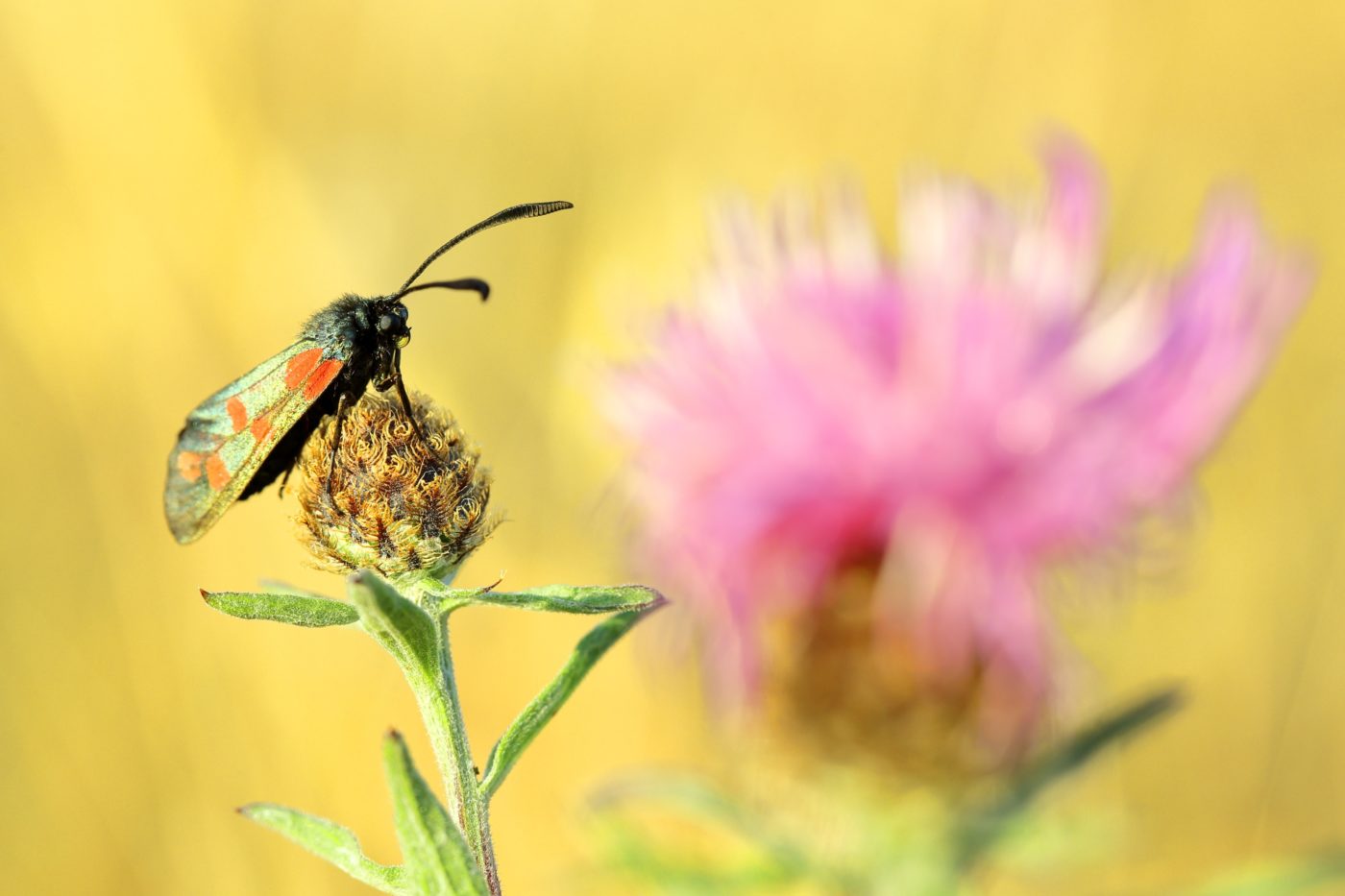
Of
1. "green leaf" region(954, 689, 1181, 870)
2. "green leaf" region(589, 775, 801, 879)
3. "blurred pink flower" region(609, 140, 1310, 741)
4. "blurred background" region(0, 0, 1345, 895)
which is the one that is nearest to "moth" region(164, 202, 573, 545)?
"blurred pink flower" region(609, 140, 1310, 741)

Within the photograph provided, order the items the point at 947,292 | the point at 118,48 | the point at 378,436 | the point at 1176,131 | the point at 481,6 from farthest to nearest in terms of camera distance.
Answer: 1. the point at 481,6
2. the point at 118,48
3. the point at 1176,131
4. the point at 947,292
5. the point at 378,436

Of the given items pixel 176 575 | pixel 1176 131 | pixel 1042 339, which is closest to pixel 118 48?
pixel 176 575

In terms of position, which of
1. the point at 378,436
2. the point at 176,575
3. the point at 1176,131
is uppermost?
the point at 1176,131

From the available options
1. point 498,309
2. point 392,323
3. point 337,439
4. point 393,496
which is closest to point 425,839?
point 393,496

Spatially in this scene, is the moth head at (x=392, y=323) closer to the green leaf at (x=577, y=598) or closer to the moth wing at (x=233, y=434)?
the moth wing at (x=233, y=434)

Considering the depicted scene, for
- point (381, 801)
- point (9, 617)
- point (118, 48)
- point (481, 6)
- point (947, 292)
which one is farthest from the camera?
point (481, 6)

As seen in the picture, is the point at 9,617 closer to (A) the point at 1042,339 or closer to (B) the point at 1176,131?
(A) the point at 1042,339

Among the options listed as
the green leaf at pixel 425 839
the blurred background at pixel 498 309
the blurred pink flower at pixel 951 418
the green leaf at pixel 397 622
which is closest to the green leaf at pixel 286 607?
the green leaf at pixel 397 622
